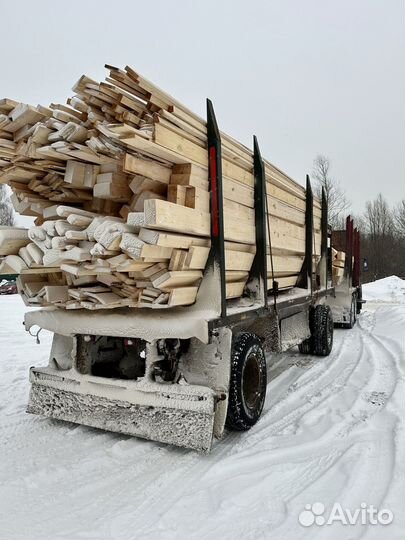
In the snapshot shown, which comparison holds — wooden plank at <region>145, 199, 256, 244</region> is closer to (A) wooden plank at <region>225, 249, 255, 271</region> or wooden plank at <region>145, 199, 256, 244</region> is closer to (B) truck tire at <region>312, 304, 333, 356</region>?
(A) wooden plank at <region>225, 249, 255, 271</region>

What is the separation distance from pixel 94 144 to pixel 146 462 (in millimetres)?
2654

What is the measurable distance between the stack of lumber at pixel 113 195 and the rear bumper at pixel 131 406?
2.64ft

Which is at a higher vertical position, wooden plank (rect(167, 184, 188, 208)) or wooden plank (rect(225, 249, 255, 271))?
wooden plank (rect(167, 184, 188, 208))

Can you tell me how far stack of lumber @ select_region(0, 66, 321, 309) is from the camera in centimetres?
322

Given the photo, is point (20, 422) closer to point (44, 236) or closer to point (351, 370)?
point (44, 236)

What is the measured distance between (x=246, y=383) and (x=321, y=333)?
3.70 meters

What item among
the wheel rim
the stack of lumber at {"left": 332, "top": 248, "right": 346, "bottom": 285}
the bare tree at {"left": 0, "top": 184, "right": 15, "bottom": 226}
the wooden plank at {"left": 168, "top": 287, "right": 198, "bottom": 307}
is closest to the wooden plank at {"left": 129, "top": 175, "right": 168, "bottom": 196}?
the wooden plank at {"left": 168, "top": 287, "right": 198, "bottom": 307}

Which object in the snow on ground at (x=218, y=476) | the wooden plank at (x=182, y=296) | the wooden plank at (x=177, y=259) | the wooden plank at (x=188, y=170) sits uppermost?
the wooden plank at (x=188, y=170)

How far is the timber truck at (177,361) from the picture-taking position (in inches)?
144

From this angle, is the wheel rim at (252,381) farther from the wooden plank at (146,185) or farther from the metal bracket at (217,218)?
the wooden plank at (146,185)

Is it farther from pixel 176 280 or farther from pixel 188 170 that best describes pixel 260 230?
pixel 176 280

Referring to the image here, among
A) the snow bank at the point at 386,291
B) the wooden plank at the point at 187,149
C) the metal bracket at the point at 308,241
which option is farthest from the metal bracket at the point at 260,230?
the snow bank at the point at 386,291

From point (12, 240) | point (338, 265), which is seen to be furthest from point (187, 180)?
point (338, 265)

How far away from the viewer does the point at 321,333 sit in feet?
24.9
